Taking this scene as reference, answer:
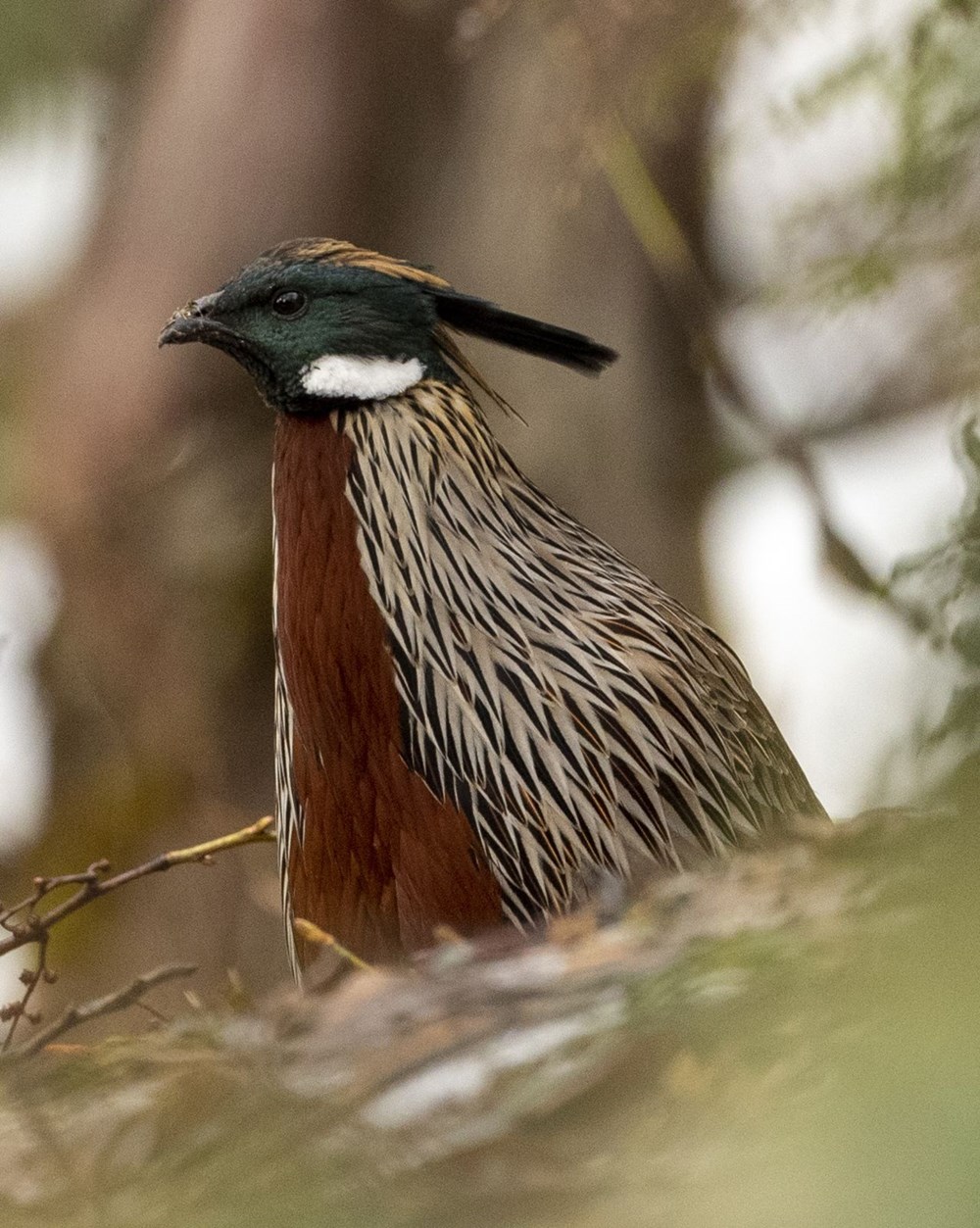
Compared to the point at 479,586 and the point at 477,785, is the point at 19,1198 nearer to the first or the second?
the point at 477,785

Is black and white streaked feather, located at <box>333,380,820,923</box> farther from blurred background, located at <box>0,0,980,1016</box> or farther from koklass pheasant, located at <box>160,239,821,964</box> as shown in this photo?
blurred background, located at <box>0,0,980,1016</box>

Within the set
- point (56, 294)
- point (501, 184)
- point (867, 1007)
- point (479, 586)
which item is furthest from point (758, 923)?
point (56, 294)

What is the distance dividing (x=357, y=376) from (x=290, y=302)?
18 cm

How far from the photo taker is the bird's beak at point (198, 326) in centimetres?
298

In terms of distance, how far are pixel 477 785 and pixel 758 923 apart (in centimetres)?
141

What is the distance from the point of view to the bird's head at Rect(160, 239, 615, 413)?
2.95 metres

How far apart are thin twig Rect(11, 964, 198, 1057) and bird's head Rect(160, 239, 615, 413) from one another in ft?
4.04

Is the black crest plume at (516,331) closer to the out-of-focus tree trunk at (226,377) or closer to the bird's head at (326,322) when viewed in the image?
the bird's head at (326,322)

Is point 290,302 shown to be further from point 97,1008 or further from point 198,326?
point 97,1008

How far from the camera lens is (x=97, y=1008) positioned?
196 centimetres

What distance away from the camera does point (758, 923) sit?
1318mm

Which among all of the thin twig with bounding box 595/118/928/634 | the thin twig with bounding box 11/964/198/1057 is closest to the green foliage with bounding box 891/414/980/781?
the thin twig with bounding box 11/964/198/1057

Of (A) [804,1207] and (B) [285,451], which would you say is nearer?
(A) [804,1207]

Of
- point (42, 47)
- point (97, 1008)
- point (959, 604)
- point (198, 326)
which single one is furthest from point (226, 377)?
point (959, 604)
